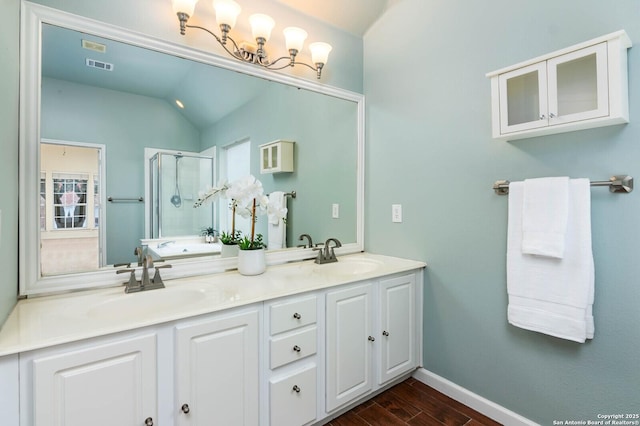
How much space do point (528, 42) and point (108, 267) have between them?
2300mm

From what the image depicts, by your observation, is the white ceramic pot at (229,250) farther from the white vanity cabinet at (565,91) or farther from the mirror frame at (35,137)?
the white vanity cabinet at (565,91)

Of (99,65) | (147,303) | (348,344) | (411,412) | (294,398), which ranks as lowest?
(411,412)

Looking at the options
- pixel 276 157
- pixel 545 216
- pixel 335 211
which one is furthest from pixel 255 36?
pixel 545 216

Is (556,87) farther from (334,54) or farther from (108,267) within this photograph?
(108,267)

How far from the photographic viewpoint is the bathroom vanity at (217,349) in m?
0.92

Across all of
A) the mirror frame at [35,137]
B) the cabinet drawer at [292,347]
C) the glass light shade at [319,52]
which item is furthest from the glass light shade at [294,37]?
the cabinet drawer at [292,347]

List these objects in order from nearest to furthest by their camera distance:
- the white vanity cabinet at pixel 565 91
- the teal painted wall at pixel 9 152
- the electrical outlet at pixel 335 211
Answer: the teal painted wall at pixel 9 152 < the white vanity cabinet at pixel 565 91 < the electrical outlet at pixel 335 211

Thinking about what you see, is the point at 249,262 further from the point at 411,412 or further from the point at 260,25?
the point at 260,25

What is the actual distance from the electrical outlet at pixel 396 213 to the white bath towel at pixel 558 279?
28.7 inches

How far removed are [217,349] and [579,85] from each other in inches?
71.3

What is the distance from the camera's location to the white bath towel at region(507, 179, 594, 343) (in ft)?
4.21

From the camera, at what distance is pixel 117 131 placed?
149cm

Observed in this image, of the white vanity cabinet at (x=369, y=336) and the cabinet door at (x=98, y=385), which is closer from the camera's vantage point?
the cabinet door at (x=98, y=385)

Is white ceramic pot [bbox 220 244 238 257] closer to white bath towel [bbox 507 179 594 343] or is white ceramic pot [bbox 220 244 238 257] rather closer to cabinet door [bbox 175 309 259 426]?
cabinet door [bbox 175 309 259 426]
